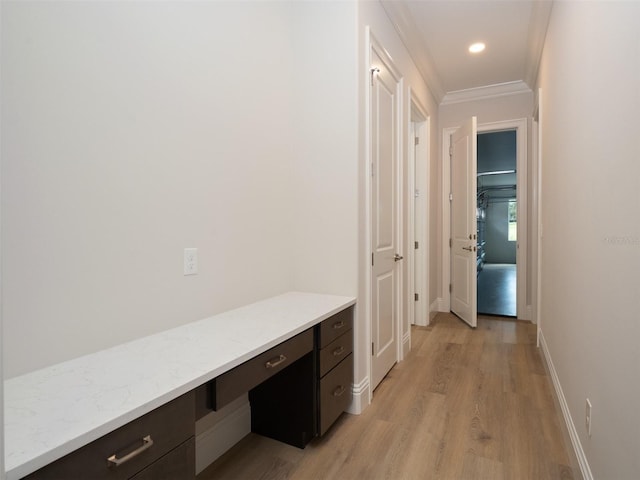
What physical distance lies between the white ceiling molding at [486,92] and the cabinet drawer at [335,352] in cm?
377

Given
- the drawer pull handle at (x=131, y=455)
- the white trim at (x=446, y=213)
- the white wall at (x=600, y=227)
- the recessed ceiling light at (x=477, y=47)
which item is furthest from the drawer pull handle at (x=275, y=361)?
the white trim at (x=446, y=213)

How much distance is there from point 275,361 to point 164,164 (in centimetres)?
96

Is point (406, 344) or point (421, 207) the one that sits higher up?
point (421, 207)

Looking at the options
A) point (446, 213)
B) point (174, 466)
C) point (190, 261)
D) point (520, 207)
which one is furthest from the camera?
point (446, 213)

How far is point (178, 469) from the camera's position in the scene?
105cm

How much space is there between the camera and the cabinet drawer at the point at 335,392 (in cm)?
189

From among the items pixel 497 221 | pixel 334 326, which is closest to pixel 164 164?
pixel 334 326

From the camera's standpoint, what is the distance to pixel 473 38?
3357 millimetres

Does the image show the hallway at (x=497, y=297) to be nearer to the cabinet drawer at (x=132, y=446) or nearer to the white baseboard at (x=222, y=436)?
the white baseboard at (x=222, y=436)

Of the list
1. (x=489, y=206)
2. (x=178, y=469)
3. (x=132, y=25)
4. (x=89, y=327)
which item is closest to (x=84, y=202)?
(x=89, y=327)

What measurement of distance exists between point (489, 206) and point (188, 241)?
13.8 metres

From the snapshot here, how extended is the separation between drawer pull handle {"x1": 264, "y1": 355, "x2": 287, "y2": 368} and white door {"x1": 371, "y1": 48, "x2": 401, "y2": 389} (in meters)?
1.06

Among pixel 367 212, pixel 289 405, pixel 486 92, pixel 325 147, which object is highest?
pixel 486 92

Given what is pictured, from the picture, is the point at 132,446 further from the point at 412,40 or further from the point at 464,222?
the point at 464,222
